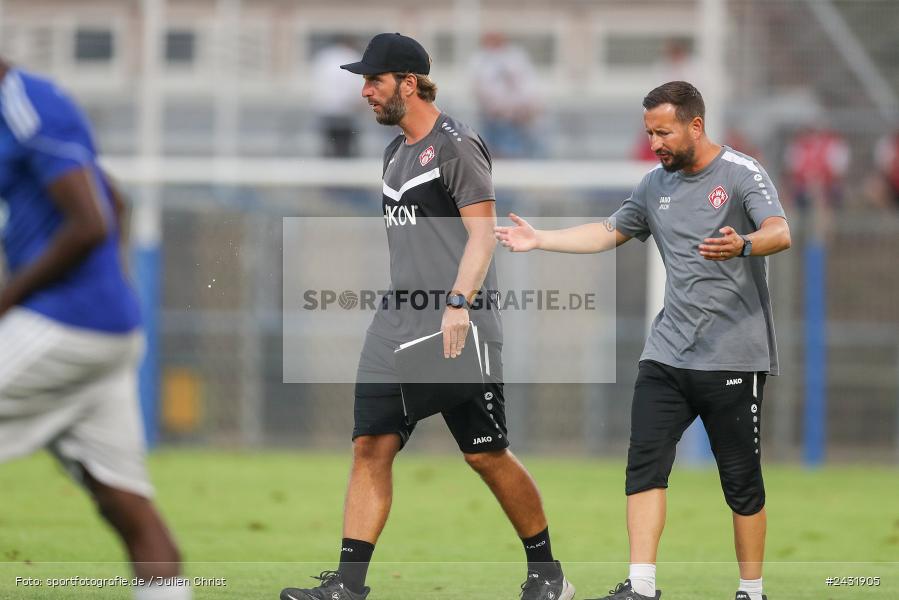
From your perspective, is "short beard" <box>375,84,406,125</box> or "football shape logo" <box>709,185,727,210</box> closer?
"football shape logo" <box>709,185,727,210</box>

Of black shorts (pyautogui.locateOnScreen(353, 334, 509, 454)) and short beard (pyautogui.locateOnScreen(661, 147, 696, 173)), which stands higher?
short beard (pyautogui.locateOnScreen(661, 147, 696, 173))

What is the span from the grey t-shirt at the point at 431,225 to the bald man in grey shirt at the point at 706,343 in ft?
2.67

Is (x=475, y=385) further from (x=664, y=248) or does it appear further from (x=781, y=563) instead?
(x=781, y=563)

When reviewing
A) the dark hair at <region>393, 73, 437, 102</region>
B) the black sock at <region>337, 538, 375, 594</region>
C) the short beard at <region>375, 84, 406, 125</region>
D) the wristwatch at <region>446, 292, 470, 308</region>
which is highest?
the dark hair at <region>393, 73, 437, 102</region>

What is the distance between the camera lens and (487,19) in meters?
17.4

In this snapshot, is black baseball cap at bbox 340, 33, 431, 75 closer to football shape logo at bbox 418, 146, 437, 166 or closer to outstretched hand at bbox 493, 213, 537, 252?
football shape logo at bbox 418, 146, 437, 166

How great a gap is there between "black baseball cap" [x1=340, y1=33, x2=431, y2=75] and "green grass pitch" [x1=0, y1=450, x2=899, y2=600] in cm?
250

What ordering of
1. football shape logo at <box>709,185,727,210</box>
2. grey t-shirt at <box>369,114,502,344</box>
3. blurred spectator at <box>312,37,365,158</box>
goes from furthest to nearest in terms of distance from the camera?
blurred spectator at <box>312,37,365,158</box>
grey t-shirt at <box>369,114,502,344</box>
football shape logo at <box>709,185,727,210</box>

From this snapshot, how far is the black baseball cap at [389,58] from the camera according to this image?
6660mm

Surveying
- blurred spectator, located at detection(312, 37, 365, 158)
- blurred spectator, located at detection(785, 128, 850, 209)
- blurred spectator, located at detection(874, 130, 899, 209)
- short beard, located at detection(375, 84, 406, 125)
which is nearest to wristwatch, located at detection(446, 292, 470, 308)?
short beard, located at detection(375, 84, 406, 125)

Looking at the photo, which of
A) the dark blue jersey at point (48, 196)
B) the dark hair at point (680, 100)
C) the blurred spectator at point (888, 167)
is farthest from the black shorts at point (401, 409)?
the blurred spectator at point (888, 167)

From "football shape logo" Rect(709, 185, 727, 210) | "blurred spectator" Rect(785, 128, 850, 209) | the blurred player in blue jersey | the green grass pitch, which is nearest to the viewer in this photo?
the blurred player in blue jersey

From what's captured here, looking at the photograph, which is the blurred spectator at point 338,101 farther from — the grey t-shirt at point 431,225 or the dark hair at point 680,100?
the dark hair at point 680,100

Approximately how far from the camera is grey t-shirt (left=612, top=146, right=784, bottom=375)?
6414mm
